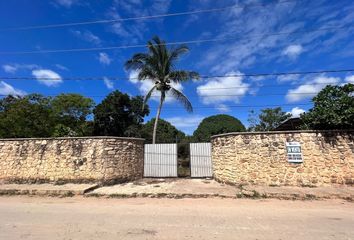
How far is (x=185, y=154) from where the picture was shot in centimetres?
1406

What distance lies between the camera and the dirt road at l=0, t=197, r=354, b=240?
470 cm

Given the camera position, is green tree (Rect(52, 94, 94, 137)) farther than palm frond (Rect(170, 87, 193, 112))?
Yes

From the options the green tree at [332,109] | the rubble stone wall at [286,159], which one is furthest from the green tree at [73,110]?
the green tree at [332,109]

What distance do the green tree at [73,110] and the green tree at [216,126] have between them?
1464 centimetres

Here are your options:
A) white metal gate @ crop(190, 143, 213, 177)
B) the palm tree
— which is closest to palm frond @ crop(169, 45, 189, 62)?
the palm tree

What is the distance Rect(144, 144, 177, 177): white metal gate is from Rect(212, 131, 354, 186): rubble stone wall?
10.4 feet

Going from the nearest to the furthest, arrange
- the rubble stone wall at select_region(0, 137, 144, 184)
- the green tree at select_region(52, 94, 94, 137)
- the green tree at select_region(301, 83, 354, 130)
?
the green tree at select_region(301, 83, 354, 130) → the rubble stone wall at select_region(0, 137, 144, 184) → the green tree at select_region(52, 94, 94, 137)

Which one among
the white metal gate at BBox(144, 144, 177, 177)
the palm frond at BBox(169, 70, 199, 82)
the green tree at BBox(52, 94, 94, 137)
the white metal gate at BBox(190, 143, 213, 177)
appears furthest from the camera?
the green tree at BBox(52, 94, 94, 137)

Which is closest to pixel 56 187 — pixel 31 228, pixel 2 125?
pixel 31 228

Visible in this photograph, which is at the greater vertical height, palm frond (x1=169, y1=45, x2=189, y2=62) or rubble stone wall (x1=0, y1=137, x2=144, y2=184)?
palm frond (x1=169, y1=45, x2=189, y2=62)

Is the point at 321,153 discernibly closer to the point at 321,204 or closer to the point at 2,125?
the point at 321,204

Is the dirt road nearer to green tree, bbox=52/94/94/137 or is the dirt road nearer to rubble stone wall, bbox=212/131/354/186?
rubble stone wall, bbox=212/131/354/186

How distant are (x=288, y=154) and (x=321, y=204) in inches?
125

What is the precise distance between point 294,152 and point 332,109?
7.74 feet
